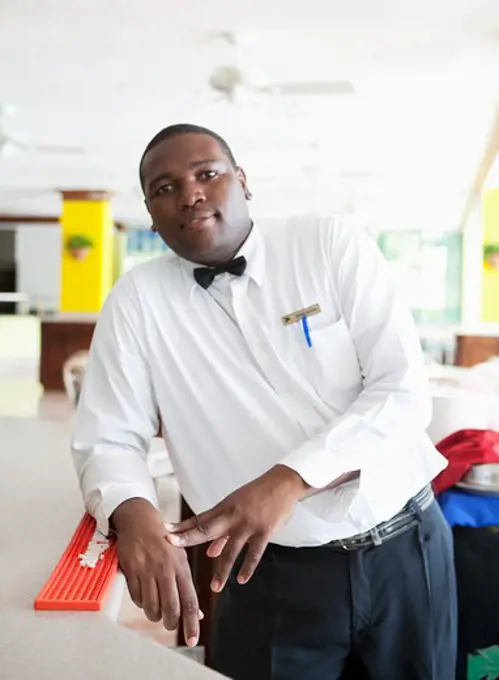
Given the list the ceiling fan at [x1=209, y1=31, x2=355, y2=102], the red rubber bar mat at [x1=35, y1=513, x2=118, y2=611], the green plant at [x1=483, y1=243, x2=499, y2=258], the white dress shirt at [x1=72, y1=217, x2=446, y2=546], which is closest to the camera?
the red rubber bar mat at [x1=35, y1=513, x2=118, y2=611]

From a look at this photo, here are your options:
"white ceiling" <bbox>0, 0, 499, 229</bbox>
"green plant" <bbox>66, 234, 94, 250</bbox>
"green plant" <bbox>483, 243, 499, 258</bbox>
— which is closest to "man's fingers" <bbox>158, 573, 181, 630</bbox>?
"white ceiling" <bbox>0, 0, 499, 229</bbox>

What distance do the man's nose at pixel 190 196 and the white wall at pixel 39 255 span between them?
49.0ft

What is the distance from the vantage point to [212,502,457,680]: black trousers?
1249 millimetres

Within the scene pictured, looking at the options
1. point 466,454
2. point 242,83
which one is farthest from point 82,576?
point 242,83

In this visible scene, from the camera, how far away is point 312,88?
517 cm

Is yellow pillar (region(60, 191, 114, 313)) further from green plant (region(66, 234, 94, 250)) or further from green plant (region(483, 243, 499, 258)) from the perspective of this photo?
green plant (region(483, 243, 499, 258))

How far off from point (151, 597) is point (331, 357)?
483 millimetres

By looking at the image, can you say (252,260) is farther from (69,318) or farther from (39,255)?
(39,255)

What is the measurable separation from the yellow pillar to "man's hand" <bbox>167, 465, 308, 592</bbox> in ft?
34.9

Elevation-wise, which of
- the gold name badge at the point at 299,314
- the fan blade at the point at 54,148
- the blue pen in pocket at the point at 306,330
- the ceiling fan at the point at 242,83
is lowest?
the blue pen in pocket at the point at 306,330

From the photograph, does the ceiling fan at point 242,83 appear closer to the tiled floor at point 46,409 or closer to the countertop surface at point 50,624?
the tiled floor at point 46,409

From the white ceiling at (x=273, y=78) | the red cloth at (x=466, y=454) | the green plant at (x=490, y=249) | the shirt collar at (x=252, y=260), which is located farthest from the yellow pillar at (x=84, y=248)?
the shirt collar at (x=252, y=260)

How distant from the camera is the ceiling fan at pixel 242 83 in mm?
→ 4820

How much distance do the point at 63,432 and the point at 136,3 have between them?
9.79 ft
